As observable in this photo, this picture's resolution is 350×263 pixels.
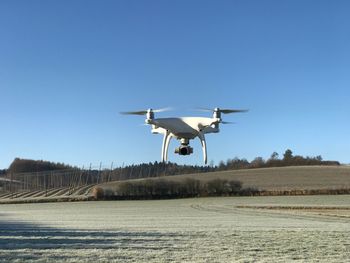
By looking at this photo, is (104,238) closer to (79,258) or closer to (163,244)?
(163,244)

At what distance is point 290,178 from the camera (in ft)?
335

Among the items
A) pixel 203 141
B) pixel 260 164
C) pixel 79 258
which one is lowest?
pixel 79 258

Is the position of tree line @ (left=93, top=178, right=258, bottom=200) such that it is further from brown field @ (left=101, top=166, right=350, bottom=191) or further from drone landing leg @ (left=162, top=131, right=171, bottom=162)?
drone landing leg @ (left=162, top=131, right=171, bottom=162)

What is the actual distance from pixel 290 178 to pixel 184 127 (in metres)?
93.1

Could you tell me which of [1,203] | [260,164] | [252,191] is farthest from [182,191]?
[260,164]

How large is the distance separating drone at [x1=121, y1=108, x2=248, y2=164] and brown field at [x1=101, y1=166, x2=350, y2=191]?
77.7 meters

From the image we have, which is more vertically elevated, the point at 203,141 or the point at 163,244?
the point at 203,141

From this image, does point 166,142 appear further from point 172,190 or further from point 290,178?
point 290,178

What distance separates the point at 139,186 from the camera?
292 ft

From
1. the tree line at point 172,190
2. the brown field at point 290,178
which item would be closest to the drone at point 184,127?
the tree line at point 172,190

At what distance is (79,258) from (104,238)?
19.2ft

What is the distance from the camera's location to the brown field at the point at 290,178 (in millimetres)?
90363

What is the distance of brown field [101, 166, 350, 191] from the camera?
9036 cm

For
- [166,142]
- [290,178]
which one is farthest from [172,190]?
[166,142]
